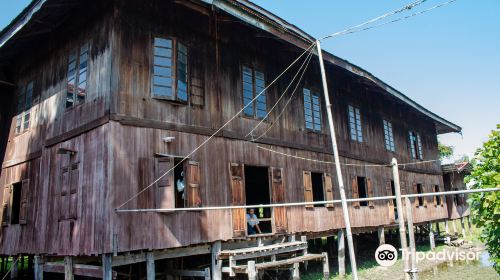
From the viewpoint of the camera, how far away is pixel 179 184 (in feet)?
33.9

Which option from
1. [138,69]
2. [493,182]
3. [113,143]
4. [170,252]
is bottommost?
[170,252]

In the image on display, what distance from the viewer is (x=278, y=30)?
12.2 meters

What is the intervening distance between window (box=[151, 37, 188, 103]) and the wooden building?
29 mm

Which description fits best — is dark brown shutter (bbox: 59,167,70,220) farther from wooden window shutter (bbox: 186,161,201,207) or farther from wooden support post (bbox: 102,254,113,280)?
wooden window shutter (bbox: 186,161,201,207)

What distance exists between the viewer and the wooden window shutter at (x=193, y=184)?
33.0 feet

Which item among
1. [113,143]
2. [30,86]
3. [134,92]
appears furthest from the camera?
[30,86]

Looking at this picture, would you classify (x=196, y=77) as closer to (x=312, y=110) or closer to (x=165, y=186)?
(x=165, y=186)

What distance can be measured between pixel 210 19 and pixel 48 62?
Answer: 5290mm

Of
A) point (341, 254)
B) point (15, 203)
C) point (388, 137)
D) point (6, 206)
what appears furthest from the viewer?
point (388, 137)

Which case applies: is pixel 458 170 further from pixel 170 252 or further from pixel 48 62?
pixel 48 62

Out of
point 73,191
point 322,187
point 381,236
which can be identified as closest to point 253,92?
point 322,187

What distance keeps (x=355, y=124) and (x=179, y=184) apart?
34.3 feet

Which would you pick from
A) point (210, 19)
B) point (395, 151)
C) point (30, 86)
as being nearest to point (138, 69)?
point (210, 19)

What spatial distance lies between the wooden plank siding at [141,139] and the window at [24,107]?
375 mm
